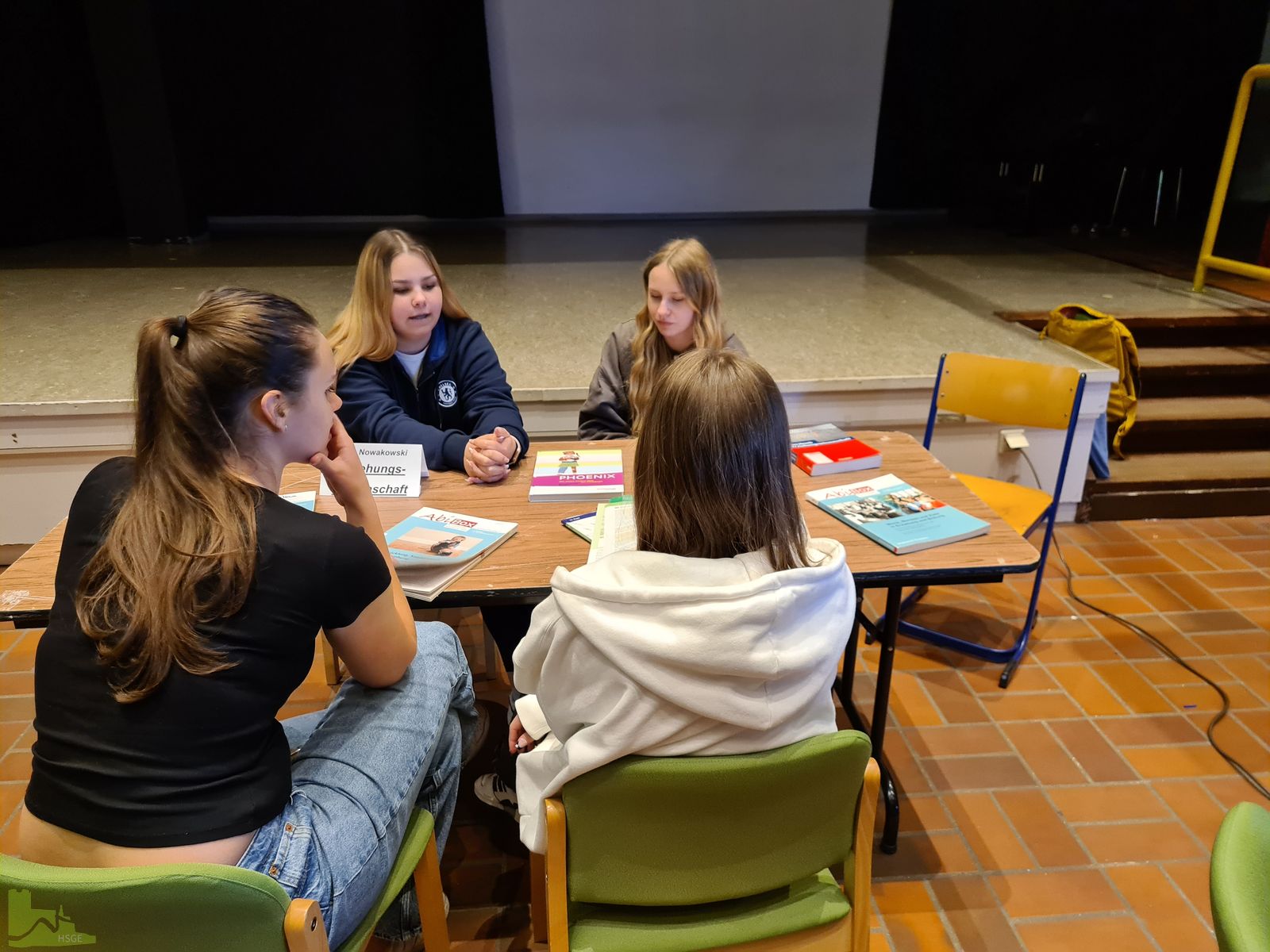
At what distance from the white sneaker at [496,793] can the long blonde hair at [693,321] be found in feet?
3.17

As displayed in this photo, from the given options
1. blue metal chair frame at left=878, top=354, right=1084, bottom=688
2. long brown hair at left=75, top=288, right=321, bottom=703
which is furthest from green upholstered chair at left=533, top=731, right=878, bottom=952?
blue metal chair frame at left=878, top=354, right=1084, bottom=688

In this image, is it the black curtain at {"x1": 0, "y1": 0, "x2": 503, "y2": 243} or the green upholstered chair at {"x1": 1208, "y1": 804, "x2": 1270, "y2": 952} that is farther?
the black curtain at {"x1": 0, "y1": 0, "x2": 503, "y2": 243}

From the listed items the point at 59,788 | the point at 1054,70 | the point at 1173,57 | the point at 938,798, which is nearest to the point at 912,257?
the point at 1054,70

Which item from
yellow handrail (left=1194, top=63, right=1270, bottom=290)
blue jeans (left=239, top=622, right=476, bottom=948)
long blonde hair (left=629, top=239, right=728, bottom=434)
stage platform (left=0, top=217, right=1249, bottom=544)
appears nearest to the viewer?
blue jeans (left=239, top=622, right=476, bottom=948)

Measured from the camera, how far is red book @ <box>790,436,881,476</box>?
6.50 ft

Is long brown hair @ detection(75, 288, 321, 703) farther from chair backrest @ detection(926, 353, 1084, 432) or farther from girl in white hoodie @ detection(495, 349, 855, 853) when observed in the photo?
chair backrest @ detection(926, 353, 1084, 432)

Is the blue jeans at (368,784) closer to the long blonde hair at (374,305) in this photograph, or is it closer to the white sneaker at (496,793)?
the white sneaker at (496,793)

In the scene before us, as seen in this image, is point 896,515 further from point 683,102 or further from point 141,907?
point 683,102

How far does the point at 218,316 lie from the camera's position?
1.17m

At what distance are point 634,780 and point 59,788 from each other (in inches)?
29.4

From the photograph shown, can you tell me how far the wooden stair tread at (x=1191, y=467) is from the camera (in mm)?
3543

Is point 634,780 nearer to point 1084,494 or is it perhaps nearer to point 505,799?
point 505,799

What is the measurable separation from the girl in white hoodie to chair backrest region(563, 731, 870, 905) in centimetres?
4

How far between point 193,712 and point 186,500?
0.27 metres
